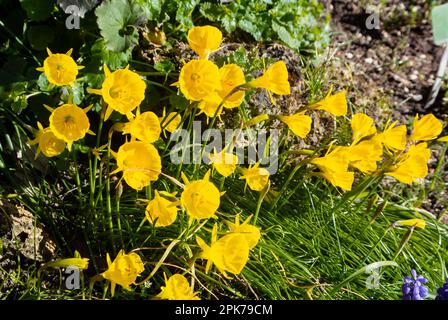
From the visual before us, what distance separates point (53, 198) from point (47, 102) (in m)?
0.35

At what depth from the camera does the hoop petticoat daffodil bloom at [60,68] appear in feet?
6.70

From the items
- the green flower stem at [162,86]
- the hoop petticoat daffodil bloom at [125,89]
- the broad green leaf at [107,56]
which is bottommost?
the hoop petticoat daffodil bloom at [125,89]

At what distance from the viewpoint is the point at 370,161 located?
2.21m

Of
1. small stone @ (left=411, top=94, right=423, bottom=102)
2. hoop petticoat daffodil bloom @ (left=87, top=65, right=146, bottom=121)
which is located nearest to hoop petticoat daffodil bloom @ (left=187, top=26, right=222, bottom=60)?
hoop petticoat daffodil bloom @ (left=87, top=65, right=146, bottom=121)

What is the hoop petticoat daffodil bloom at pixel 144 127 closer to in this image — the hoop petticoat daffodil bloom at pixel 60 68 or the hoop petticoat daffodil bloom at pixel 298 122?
the hoop petticoat daffodil bloom at pixel 60 68

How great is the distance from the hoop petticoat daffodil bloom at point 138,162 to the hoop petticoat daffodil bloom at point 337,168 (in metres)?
0.52

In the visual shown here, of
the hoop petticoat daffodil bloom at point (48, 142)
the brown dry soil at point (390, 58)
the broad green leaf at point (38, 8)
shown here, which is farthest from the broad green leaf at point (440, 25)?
the hoop petticoat daffodil bloom at point (48, 142)

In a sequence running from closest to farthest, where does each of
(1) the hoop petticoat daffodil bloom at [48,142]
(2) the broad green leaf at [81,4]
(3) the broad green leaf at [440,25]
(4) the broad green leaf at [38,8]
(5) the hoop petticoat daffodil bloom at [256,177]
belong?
(1) the hoop petticoat daffodil bloom at [48,142] → (5) the hoop petticoat daffodil bloom at [256,177] → (2) the broad green leaf at [81,4] → (4) the broad green leaf at [38,8] → (3) the broad green leaf at [440,25]

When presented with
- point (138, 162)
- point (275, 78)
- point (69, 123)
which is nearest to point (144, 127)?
point (138, 162)

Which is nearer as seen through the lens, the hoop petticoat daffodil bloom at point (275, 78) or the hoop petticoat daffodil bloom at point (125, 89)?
the hoop petticoat daffodil bloom at point (125, 89)

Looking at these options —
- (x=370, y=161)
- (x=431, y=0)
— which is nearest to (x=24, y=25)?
(x=370, y=161)

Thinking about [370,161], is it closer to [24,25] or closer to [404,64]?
[24,25]

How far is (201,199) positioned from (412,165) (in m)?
0.70
